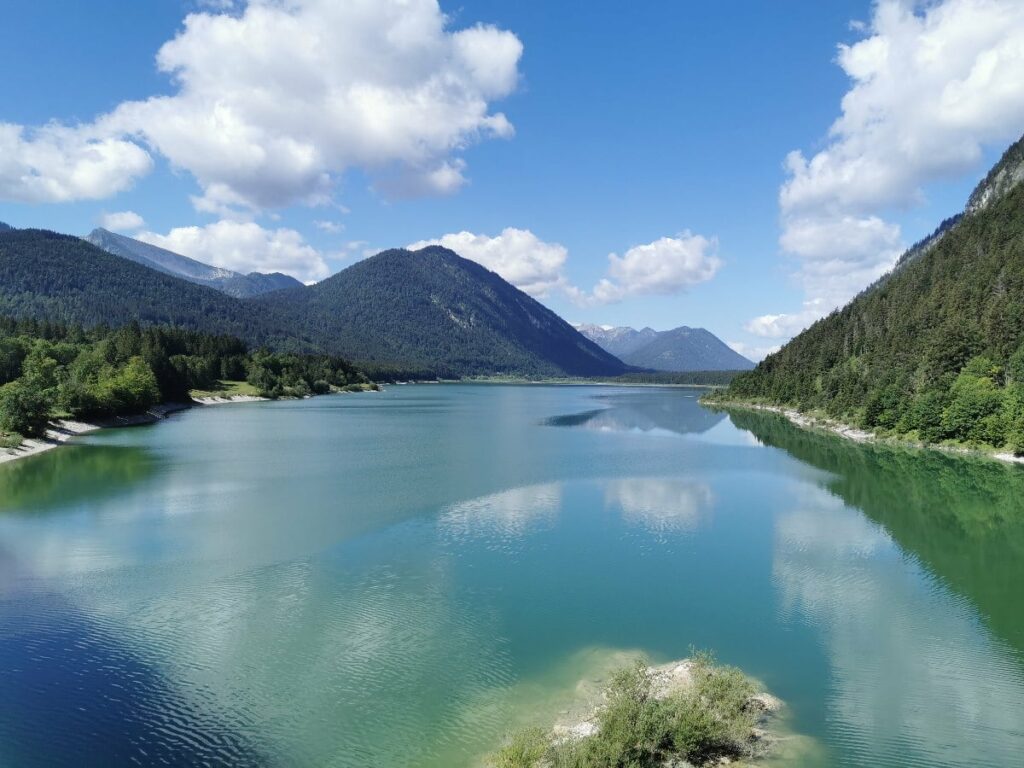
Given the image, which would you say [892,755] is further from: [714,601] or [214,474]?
[214,474]

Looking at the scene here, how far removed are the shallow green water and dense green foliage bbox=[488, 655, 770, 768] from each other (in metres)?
1.36

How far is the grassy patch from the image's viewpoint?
12738cm

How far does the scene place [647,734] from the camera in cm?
1300

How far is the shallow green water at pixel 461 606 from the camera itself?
49.6 feet

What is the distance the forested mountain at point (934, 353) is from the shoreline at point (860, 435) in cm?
123

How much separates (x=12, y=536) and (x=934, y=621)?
130 feet

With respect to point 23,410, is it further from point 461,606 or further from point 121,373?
point 461,606

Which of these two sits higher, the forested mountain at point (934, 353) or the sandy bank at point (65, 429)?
the forested mountain at point (934, 353)

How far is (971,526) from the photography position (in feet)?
120

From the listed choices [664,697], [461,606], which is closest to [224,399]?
[461,606]

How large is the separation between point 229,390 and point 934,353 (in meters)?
125

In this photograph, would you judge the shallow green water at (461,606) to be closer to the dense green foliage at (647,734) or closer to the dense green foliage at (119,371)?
the dense green foliage at (647,734)

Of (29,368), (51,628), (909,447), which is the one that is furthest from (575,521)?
(29,368)

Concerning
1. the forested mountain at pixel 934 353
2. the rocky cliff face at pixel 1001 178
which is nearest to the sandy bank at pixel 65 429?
the forested mountain at pixel 934 353
